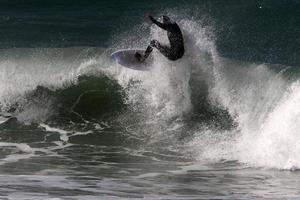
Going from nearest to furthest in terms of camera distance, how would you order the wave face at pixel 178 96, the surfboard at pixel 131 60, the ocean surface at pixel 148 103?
the ocean surface at pixel 148 103
the wave face at pixel 178 96
the surfboard at pixel 131 60

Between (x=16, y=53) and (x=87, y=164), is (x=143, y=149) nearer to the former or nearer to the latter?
(x=87, y=164)

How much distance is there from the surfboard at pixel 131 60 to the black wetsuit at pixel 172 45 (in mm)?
538

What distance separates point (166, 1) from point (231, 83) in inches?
260

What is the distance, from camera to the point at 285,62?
18.3 m

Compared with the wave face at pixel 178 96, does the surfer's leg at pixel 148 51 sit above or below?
above

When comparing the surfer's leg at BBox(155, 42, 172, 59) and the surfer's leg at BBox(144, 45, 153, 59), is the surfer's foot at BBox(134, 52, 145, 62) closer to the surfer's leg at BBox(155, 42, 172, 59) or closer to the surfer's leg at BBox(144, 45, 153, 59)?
the surfer's leg at BBox(144, 45, 153, 59)

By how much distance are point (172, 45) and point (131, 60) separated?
1.18 m

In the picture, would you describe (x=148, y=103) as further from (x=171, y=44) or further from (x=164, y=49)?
(x=171, y=44)

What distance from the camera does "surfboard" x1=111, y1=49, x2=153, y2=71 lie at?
52.6 feet

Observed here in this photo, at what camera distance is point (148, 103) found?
15922mm

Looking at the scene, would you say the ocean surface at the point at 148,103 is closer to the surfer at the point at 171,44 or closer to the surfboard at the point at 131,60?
the surfboard at the point at 131,60

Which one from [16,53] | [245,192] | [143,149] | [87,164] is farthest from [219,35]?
[245,192]

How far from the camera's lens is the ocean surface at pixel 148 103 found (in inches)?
434

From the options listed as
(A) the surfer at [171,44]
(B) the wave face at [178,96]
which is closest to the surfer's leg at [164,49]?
(A) the surfer at [171,44]
